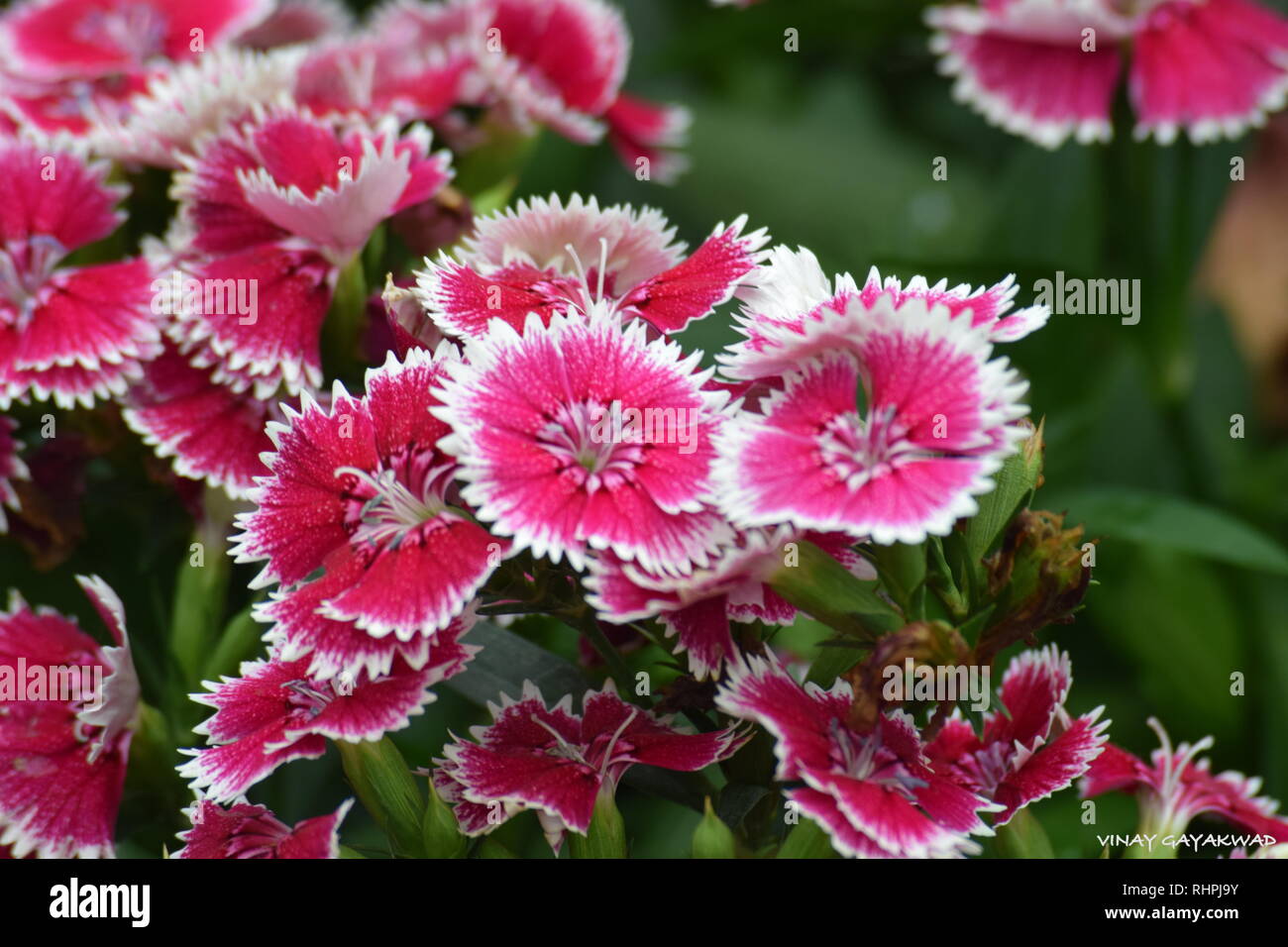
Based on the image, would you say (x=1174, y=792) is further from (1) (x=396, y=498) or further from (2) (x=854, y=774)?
(1) (x=396, y=498)

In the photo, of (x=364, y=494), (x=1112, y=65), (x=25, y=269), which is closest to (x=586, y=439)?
(x=364, y=494)

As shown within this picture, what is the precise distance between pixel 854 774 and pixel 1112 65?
0.80m

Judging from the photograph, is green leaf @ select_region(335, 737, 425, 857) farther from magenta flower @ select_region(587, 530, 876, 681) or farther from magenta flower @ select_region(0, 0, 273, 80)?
magenta flower @ select_region(0, 0, 273, 80)

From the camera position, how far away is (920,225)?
1471 mm

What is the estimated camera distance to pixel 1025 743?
71cm

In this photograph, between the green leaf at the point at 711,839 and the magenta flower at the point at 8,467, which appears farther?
the magenta flower at the point at 8,467

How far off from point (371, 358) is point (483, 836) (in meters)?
0.36

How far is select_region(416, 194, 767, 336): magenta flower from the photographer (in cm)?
70

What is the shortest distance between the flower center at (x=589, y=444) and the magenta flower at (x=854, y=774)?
4.4 inches

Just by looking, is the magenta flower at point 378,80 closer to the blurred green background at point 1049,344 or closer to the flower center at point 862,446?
the blurred green background at point 1049,344

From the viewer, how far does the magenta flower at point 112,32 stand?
115 centimetres

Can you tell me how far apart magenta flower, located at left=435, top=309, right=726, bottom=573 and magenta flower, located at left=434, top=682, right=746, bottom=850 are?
0.10 m

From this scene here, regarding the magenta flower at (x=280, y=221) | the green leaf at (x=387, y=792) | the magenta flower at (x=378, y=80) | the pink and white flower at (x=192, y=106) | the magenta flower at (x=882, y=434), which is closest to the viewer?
the magenta flower at (x=882, y=434)

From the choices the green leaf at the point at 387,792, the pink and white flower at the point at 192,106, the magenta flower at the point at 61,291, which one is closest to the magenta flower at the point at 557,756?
the green leaf at the point at 387,792
